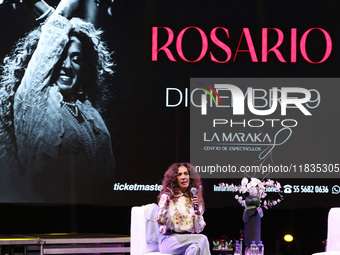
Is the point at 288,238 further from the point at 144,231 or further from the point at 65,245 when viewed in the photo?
the point at 65,245

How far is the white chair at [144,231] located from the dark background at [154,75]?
1.37 meters

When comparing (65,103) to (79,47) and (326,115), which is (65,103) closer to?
(79,47)

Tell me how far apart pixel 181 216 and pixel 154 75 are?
206 cm

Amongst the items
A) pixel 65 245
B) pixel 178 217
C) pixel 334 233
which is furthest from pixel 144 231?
pixel 334 233

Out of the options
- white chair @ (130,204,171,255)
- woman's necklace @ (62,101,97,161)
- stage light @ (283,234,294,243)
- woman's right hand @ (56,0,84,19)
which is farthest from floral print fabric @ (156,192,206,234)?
woman's right hand @ (56,0,84,19)

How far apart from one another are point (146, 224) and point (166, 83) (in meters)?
2.03

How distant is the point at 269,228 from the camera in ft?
25.7

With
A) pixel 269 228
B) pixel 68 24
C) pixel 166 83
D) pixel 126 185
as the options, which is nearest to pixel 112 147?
pixel 126 185

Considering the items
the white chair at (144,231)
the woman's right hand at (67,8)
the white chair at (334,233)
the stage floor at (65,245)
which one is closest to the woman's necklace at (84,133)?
the woman's right hand at (67,8)

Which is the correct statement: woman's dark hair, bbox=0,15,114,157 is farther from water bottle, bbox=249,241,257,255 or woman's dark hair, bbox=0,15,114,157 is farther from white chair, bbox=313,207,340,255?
white chair, bbox=313,207,340,255

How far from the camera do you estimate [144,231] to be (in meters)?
5.97

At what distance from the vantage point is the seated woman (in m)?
5.85

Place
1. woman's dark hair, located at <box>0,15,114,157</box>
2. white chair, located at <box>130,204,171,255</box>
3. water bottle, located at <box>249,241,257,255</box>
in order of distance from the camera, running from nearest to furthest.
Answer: water bottle, located at <box>249,241,257,255</box> < white chair, located at <box>130,204,171,255</box> < woman's dark hair, located at <box>0,15,114,157</box>

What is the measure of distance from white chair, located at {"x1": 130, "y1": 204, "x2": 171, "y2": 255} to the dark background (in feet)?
4.50
